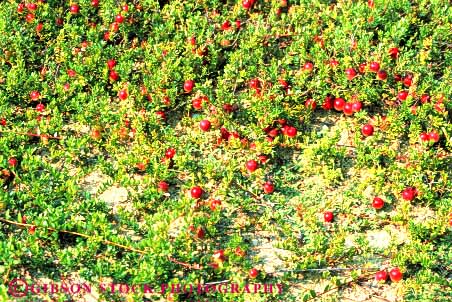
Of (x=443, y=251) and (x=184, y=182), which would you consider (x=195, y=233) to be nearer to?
(x=184, y=182)

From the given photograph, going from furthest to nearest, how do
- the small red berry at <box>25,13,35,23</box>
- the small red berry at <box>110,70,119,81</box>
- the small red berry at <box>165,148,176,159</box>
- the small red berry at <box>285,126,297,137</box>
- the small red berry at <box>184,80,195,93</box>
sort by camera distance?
1. the small red berry at <box>25,13,35,23</box>
2. the small red berry at <box>110,70,119,81</box>
3. the small red berry at <box>184,80,195,93</box>
4. the small red berry at <box>285,126,297,137</box>
5. the small red berry at <box>165,148,176,159</box>

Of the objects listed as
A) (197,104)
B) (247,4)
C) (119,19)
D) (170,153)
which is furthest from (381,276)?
(119,19)

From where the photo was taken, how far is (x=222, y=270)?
4.29m

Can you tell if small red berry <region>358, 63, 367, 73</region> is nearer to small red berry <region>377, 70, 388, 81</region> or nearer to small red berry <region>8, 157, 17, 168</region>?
small red berry <region>377, 70, 388, 81</region>

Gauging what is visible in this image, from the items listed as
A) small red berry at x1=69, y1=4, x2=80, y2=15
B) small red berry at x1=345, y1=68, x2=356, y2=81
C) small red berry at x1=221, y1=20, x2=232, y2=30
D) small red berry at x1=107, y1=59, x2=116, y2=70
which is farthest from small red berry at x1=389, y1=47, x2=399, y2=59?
small red berry at x1=69, y1=4, x2=80, y2=15

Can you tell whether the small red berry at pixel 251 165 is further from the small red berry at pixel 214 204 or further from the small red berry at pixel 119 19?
the small red berry at pixel 119 19

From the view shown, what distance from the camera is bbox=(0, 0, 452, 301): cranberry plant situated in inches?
172

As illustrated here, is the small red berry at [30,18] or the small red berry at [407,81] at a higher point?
the small red berry at [30,18]

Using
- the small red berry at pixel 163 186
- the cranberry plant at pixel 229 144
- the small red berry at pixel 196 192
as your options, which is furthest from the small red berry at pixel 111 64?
the small red berry at pixel 196 192

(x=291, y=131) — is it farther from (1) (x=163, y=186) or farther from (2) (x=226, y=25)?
(2) (x=226, y=25)

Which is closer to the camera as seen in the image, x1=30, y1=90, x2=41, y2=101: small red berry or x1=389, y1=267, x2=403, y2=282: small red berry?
x1=389, y1=267, x2=403, y2=282: small red berry

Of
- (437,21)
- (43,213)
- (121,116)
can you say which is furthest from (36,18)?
(437,21)

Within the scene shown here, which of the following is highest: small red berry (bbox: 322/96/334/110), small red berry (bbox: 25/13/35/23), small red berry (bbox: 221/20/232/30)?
small red berry (bbox: 25/13/35/23)

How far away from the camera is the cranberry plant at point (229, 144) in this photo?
14.4ft
